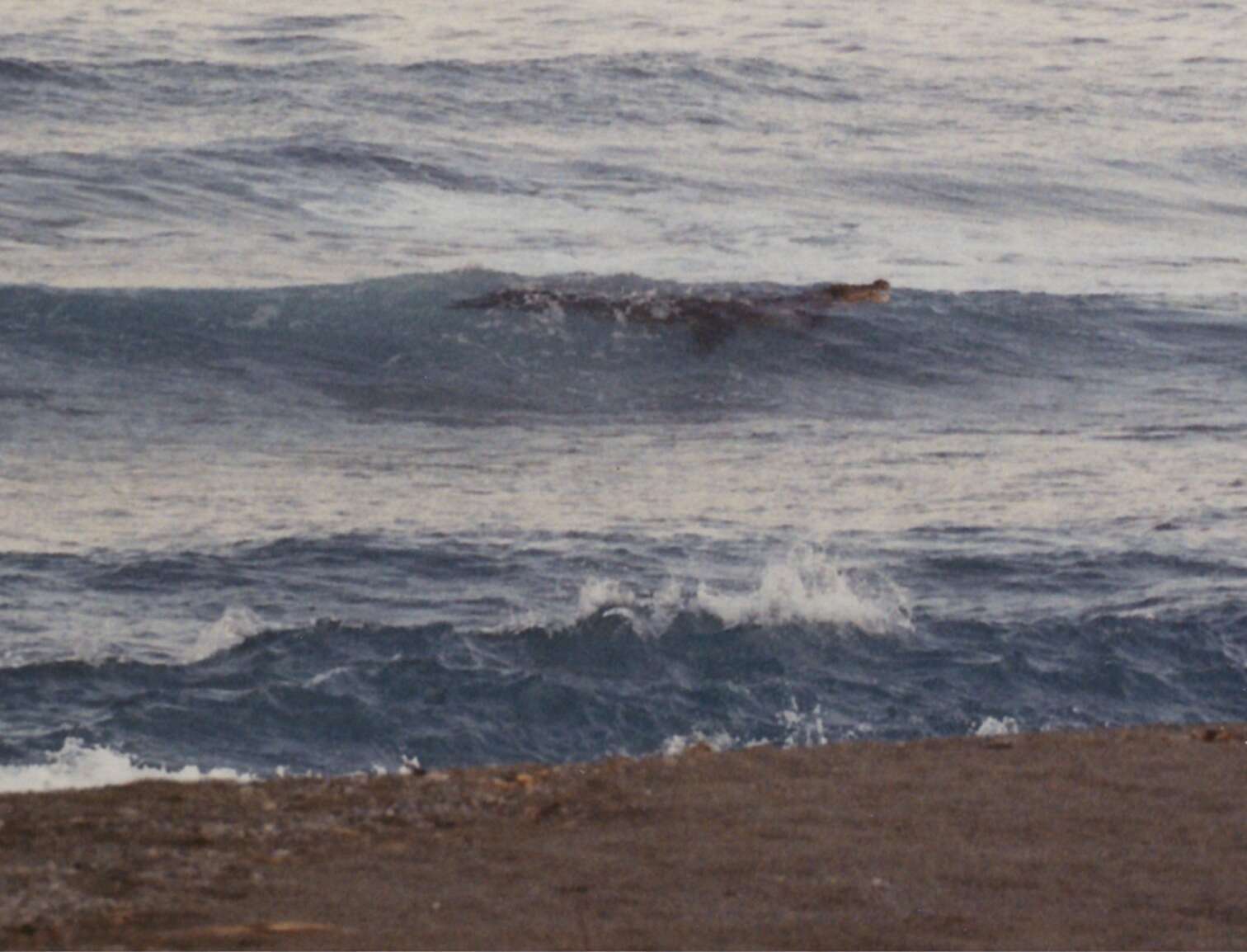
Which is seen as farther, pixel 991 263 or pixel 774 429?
pixel 991 263

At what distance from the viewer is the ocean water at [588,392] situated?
877 cm

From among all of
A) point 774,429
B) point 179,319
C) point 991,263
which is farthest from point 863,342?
point 179,319

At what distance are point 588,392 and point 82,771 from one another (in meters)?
8.35

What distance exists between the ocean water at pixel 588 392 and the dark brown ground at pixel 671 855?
7.27 ft

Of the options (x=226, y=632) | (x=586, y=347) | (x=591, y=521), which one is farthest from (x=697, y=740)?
(x=586, y=347)

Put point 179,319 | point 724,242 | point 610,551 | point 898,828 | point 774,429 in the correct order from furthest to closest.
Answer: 1. point 724,242
2. point 179,319
3. point 774,429
4. point 610,551
5. point 898,828

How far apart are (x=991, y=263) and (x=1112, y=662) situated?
12472mm

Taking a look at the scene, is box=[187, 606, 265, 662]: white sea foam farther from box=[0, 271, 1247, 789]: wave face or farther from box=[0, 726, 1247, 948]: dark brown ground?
box=[0, 726, 1247, 948]: dark brown ground

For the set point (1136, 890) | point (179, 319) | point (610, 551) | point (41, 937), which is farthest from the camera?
point (179, 319)

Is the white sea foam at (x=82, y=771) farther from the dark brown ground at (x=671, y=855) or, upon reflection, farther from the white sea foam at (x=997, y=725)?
the white sea foam at (x=997, y=725)

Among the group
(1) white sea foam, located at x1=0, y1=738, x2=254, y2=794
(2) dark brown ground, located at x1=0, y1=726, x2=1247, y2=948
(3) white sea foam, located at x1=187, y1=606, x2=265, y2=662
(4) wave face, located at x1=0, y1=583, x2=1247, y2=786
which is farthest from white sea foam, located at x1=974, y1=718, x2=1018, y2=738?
(3) white sea foam, located at x1=187, y1=606, x2=265, y2=662

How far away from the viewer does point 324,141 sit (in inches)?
962

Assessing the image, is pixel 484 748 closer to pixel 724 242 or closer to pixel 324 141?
pixel 724 242

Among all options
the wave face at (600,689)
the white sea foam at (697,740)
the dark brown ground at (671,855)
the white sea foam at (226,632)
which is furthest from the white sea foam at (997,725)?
the white sea foam at (226,632)
